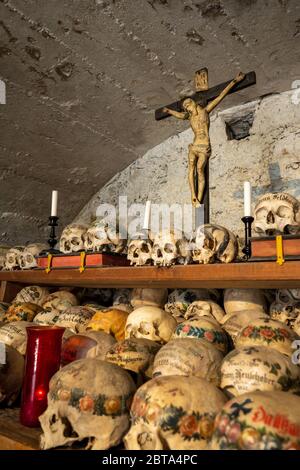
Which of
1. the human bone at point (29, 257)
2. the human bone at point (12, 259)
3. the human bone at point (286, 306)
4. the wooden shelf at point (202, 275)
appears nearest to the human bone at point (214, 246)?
the wooden shelf at point (202, 275)

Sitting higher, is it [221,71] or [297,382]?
[221,71]

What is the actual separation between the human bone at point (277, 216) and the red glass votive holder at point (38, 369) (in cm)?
89

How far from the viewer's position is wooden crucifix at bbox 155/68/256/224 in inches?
81.4

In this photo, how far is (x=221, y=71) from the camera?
8.16 feet

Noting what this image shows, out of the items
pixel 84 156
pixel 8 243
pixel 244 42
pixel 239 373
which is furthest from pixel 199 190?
pixel 8 243

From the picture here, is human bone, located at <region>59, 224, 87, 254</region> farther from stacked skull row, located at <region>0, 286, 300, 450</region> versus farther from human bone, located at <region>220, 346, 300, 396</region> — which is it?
human bone, located at <region>220, 346, 300, 396</region>

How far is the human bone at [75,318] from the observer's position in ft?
6.20

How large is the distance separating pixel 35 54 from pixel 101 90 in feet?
1.59

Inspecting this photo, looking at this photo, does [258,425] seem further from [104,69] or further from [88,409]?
[104,69]

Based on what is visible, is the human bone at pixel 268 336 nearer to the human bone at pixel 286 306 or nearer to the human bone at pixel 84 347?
the human bone at pixel 286 306

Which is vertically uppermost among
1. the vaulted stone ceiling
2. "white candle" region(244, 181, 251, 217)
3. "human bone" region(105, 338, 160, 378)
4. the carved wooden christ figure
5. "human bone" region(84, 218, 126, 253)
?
the vaulted stone ceiling

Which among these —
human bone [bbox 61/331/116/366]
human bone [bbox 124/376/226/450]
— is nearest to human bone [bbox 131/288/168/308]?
human bone [bbox 61/331/116/366]

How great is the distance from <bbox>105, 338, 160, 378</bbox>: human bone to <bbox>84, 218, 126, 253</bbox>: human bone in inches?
30.0

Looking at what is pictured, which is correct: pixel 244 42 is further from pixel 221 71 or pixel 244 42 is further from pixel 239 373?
pixel 239 373
